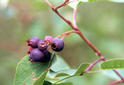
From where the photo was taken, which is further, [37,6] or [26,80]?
[37,6]

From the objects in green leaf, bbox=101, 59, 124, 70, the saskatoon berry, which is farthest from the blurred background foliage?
the saskatoon berry

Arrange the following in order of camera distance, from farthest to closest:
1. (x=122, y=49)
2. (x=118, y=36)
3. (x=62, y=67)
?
(x=118, y=36), (x=122, y=49), (x=62, y=67)

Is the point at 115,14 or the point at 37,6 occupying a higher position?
the point at 37,6

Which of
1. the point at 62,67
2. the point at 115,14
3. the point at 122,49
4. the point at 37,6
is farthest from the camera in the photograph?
the point at 115,14

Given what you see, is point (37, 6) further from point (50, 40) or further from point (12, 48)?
point (50, 40)

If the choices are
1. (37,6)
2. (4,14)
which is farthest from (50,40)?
(4,14)

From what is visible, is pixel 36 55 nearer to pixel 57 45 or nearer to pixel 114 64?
pixel 57 45

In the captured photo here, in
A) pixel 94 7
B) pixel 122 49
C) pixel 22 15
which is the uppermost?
pixel 22 15
